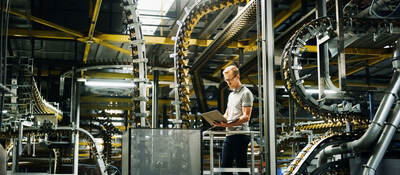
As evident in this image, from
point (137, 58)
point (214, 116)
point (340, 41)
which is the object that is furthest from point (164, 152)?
point (340, 41)

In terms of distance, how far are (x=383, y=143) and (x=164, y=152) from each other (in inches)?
106

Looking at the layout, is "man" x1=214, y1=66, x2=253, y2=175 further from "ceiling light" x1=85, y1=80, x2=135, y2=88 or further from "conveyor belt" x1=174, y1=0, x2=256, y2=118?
"ceiling light" x1=85, y1=80, x2=135, y2=88

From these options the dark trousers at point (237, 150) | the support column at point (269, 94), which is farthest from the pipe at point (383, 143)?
the dark trousers at point (237, 150)

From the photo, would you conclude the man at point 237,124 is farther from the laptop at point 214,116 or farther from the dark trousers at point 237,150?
the laptop at point 214,116

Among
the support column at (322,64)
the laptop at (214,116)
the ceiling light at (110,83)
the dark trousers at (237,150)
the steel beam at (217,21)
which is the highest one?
the steel beam at (217,21)

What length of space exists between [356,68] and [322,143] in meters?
7.48

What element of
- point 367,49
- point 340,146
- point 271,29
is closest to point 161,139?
point 271,29

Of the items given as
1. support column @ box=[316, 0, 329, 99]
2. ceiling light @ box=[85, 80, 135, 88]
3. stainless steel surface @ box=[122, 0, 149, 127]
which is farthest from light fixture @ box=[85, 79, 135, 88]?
support column @ box=[316, 0, 329, 99]

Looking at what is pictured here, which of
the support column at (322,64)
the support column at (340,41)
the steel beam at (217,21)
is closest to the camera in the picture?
the support column at (340,41)

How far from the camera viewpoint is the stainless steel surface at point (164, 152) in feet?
15.5

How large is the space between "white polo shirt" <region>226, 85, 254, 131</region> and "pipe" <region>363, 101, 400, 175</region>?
4.98ft

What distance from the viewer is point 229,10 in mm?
9398

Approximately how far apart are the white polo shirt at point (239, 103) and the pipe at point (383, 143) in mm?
1519

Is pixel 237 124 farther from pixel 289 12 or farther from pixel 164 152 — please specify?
pixel 289 12
